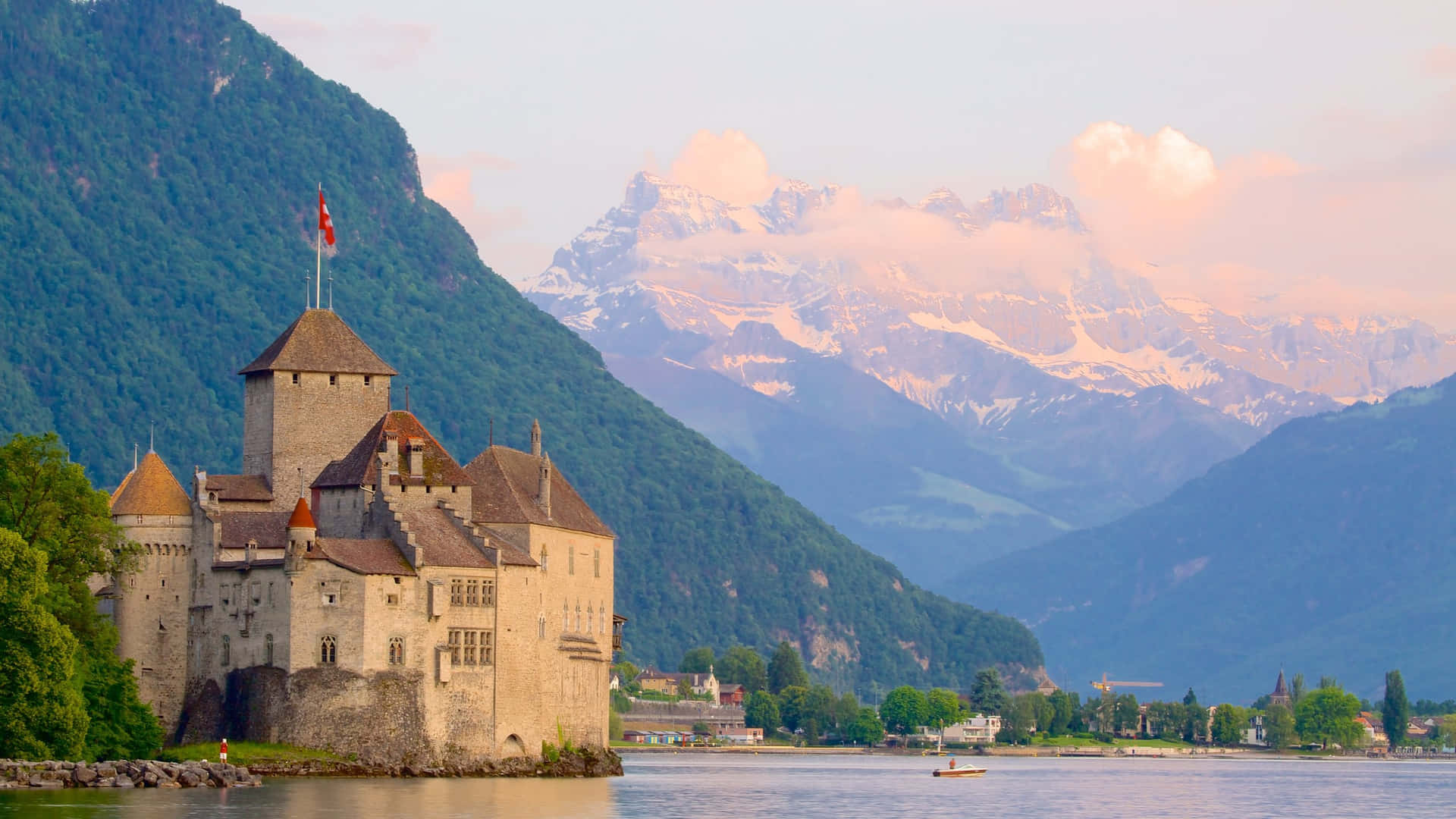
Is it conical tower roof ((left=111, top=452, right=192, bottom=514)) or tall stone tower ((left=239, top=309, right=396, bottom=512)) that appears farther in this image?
tall stone tower ((left=239, top=309, right=396, bottom=512))

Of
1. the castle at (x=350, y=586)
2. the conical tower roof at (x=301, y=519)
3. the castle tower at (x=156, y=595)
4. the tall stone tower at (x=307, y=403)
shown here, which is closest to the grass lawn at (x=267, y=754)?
the castle at (x=350, y=586)

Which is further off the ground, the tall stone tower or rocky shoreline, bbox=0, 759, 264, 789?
the tall stone tower

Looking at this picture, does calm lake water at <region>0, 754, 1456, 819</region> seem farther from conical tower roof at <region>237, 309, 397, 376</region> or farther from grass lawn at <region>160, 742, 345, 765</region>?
conical tower roof at <region>237, 309, 397, 376</region>

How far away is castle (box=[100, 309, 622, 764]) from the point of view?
103312 millimetres

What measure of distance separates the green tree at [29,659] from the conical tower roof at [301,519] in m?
10.6

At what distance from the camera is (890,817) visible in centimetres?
10388

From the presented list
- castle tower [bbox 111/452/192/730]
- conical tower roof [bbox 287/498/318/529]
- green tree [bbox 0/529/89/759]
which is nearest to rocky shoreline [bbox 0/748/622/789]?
green tree [bbox 0/529/89/759]

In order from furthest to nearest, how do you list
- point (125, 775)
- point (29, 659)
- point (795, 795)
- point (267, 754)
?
point (795, 795), point (267, 754), point (125, 775), point (29, 659)

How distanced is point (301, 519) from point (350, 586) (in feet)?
11.9

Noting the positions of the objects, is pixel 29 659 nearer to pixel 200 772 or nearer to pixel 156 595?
pixel 200 772

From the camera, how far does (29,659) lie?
313 feet

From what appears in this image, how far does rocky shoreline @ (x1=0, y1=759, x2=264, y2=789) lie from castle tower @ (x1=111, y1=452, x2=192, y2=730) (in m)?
6.62

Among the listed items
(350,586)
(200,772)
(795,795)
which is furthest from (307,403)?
(795,795)

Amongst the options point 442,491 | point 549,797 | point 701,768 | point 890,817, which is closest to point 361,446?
point 442,491
